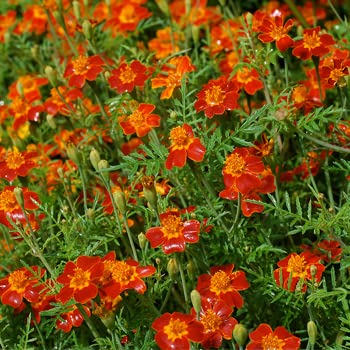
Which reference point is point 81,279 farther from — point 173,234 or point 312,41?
point 312,41

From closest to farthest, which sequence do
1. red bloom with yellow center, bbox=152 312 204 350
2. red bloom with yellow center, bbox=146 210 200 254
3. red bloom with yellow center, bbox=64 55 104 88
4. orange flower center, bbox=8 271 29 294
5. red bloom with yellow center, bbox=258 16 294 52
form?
red bloom with yellow center, bbox=152 312 204 350 → red bloom with yellow center, bbox=146 210 200 254 → orange flower center, bbox=8 271 29 294 → red bloom with yellow center, bbox=258 16 294 52 → red bloom with yellow center, bbox=64 55 104 88

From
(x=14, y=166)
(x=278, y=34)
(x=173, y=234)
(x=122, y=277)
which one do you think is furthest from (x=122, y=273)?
(x=278, y=34)

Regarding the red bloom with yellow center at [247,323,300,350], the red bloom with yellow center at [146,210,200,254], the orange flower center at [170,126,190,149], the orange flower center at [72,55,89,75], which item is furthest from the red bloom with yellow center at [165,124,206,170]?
the orange flower center at [72,55,89,75]

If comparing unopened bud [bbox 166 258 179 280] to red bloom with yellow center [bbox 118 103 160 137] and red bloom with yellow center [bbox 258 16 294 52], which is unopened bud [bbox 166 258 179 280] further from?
red bloom with yellow center [bbox 258 16 294 52]

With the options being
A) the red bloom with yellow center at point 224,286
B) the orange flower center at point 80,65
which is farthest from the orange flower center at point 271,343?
the orange flower center at point 80,65

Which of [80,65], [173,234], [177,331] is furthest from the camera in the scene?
[80,65]

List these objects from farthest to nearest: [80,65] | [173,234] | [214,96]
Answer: [80,65]
[214,96]
[173,234]

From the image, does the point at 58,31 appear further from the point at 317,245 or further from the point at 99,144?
the point at 317,245

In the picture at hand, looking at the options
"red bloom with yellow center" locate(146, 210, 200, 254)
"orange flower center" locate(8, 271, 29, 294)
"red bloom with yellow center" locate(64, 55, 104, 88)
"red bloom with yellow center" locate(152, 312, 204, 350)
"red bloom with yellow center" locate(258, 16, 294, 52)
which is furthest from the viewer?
"red bloom with yellow center" locate(64, 55, 104, 88)
